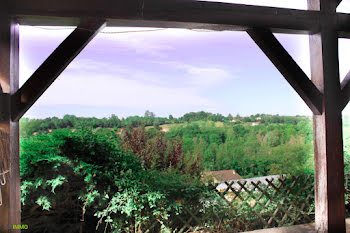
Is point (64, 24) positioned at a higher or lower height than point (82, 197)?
higher

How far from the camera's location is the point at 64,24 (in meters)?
2.41

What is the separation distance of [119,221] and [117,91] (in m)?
1.53

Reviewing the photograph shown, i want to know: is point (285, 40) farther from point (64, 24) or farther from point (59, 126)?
point (59, 126)

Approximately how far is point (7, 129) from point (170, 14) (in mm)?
1772

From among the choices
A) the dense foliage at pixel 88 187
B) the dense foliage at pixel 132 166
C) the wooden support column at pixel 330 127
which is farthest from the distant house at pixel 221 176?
the wooden support column at pixel 330 127

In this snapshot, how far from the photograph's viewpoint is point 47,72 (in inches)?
86.8

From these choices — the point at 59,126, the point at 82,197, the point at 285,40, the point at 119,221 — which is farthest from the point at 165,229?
the point at 285,40

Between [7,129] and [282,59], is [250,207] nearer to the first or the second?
[282,59]

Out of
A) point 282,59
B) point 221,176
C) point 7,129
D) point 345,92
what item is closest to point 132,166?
point 221,176

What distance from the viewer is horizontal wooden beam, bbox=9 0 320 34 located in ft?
7.38

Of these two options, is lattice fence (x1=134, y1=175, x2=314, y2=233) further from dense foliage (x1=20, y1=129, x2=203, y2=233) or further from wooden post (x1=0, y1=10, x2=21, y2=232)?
wooden post (x1=0, y1=10, x2=21, y2=232)

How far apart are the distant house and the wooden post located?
2055 mm

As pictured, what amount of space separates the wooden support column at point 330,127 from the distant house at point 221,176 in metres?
1.01

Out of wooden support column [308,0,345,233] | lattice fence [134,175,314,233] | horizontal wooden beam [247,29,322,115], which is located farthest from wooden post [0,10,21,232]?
wooden support column [308,0,345,233]
